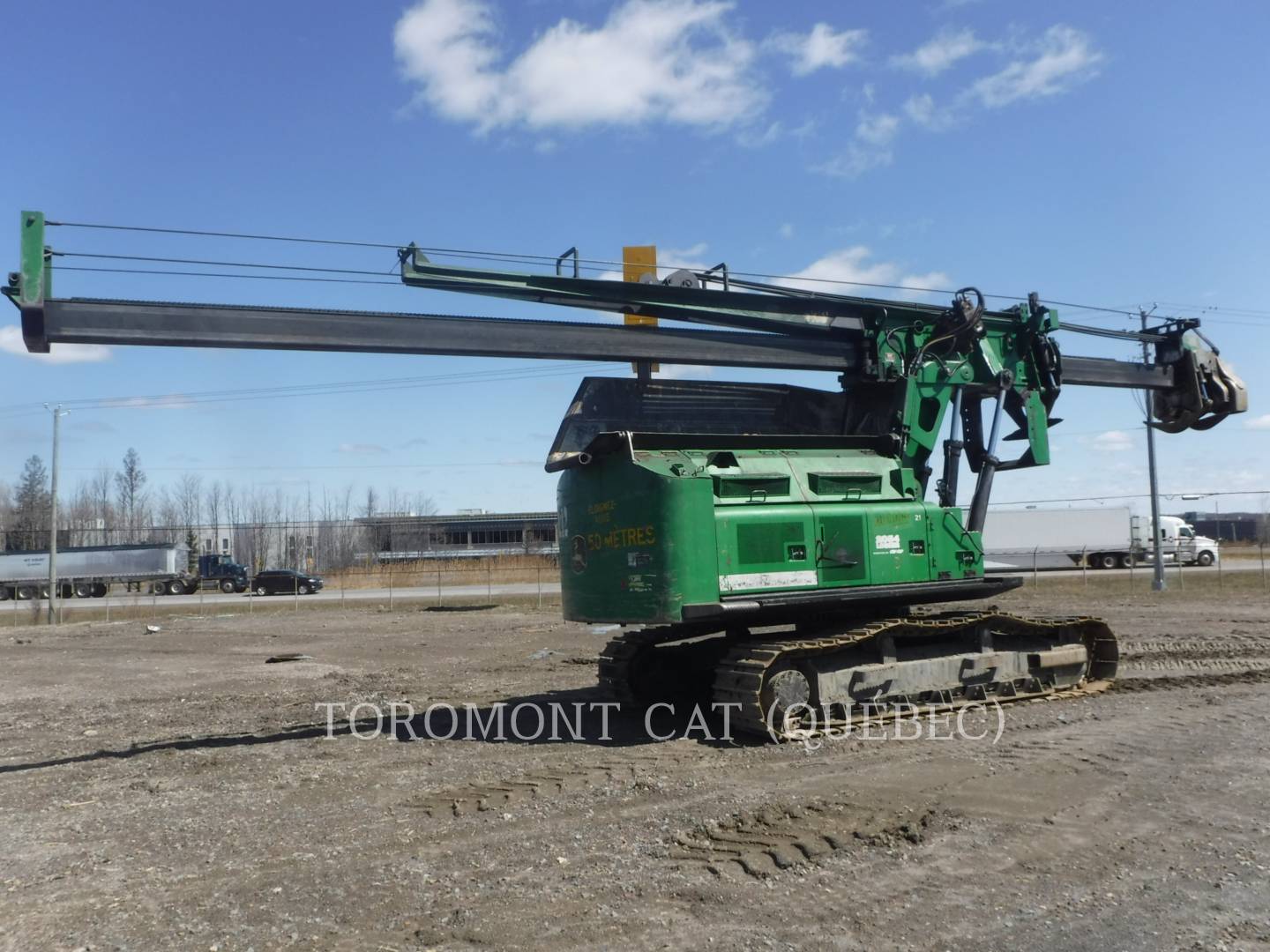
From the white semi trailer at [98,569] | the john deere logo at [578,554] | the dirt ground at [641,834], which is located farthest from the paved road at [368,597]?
the dirt ground at [641,834]

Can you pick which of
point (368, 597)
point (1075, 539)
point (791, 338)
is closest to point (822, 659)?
point (791, 338)

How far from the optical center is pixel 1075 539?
49.4 metres

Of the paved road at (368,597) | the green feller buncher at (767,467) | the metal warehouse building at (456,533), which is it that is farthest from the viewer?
the metal warehouse building at (456,533)

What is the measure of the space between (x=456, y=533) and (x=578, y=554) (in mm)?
82495

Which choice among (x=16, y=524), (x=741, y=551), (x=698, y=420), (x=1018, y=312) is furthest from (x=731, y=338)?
(x=16, y=524)

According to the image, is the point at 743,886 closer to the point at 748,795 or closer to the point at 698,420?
the point at 748,795

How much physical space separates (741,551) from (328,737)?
4687 millimetres

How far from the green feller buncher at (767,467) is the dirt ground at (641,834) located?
2.50 feet

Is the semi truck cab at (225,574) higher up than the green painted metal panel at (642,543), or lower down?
lower down

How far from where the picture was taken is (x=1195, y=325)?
1321 cm

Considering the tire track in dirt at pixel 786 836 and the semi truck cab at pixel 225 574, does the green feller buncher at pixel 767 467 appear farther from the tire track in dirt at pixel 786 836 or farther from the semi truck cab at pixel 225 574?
the semi truck cab at pixel 225 574

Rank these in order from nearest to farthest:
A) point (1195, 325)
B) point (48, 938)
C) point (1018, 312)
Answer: point (48, 938) → point (1018, 312) → point (1195, 325)

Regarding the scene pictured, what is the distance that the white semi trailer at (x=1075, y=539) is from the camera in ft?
160

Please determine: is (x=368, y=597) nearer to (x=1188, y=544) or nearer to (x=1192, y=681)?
(x=1192, y=681)
